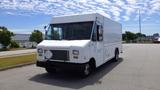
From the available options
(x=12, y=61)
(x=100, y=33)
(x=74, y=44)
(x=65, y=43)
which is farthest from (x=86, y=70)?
(x=12, y=61)

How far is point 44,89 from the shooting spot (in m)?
7.66

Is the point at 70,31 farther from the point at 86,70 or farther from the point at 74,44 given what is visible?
the point at 86,70

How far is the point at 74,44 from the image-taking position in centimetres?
912

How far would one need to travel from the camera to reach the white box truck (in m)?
9.03

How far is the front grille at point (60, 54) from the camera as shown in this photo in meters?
9.15

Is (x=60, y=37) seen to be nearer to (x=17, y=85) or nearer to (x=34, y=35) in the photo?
(x=17, y=85)

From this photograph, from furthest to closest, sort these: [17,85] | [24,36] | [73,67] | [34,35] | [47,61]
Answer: [24,36] < [34,35] < [47,61] < [73,67] < [17,85]

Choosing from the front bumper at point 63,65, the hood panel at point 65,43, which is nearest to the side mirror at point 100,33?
the hood panel at point 65,43

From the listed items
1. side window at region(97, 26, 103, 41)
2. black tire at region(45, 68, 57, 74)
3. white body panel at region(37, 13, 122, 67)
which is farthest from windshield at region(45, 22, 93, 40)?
black tire at region(45, 68, 57, 74)

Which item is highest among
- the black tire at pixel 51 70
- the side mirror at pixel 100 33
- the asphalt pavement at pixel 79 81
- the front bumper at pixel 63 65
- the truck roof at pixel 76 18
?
the truck roof at pixel 76 18

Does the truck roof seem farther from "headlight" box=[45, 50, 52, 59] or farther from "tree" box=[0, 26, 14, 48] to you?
"tree" box=[0, 26, 14, 48]

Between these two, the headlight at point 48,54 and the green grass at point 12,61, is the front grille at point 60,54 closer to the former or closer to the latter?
the headlight at point 48,54

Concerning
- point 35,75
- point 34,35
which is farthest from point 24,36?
point 35,75

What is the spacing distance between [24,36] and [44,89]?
2935 inches
